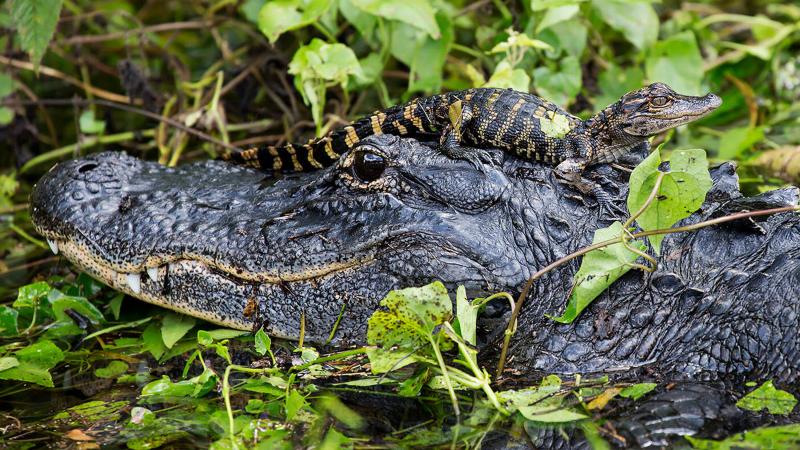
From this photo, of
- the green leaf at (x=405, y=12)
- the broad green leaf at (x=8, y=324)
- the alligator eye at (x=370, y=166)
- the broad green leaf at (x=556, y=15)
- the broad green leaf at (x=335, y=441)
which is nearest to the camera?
the broad green leaf at (x=335, y=441)

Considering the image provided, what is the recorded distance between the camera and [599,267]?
3.39 meters

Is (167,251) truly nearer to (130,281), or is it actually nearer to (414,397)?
(130,281)

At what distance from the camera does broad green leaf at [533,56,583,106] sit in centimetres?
586

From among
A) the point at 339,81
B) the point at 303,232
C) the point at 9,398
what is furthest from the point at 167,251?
the point at 339,81

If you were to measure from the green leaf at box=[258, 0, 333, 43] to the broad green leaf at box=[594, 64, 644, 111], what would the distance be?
219 cm

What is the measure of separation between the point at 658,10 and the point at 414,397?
5905mm

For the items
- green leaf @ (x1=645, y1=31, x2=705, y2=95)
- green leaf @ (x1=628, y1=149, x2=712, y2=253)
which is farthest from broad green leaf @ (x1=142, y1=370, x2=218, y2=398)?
green leaf @ (x1=645, y1=31, x2=705, y2=95)

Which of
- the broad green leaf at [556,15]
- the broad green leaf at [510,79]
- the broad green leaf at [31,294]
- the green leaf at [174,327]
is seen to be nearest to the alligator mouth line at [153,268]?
the green leaf at [174,327]

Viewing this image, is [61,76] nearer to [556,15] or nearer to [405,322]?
[556,15]

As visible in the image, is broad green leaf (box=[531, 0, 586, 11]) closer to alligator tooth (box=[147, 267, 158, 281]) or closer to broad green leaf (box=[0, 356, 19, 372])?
alligator tooth (box=[147, 267, 158, 281])

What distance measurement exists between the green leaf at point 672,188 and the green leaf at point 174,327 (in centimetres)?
206

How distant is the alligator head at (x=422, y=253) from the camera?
134 inches

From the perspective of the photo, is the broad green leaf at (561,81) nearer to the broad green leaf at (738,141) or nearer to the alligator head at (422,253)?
the broad green leaf at (738,141)

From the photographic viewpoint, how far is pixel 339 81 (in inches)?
216
